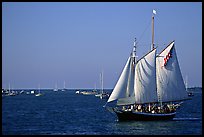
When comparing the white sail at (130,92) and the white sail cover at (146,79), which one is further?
the white sail cover at (146,79)

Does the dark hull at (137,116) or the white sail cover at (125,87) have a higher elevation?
the white sail cover at (125,87)

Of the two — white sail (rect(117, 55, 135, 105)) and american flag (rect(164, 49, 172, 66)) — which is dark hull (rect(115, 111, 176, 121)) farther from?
american flag (rect(164, 49, 172, 66))

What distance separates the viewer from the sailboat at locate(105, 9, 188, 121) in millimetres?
59875

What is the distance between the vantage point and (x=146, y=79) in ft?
200

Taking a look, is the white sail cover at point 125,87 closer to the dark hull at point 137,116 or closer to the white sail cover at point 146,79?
the white sail cover at point 146,79

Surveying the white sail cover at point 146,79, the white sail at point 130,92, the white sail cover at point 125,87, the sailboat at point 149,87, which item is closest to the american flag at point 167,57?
the sailboat at point 149,87

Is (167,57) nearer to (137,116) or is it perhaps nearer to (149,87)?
(149,87)

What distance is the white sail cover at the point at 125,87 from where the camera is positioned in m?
58.9

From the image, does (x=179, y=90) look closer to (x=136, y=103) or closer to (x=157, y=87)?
(x=157, y=87)

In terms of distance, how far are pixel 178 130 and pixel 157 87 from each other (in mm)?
13520

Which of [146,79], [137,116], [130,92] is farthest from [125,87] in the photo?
[137,116]

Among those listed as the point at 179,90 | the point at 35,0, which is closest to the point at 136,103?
the point at 179,90

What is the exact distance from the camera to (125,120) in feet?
199

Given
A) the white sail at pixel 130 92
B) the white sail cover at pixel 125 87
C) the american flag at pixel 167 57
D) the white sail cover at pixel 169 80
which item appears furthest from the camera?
the american flag at pixel 167 57
